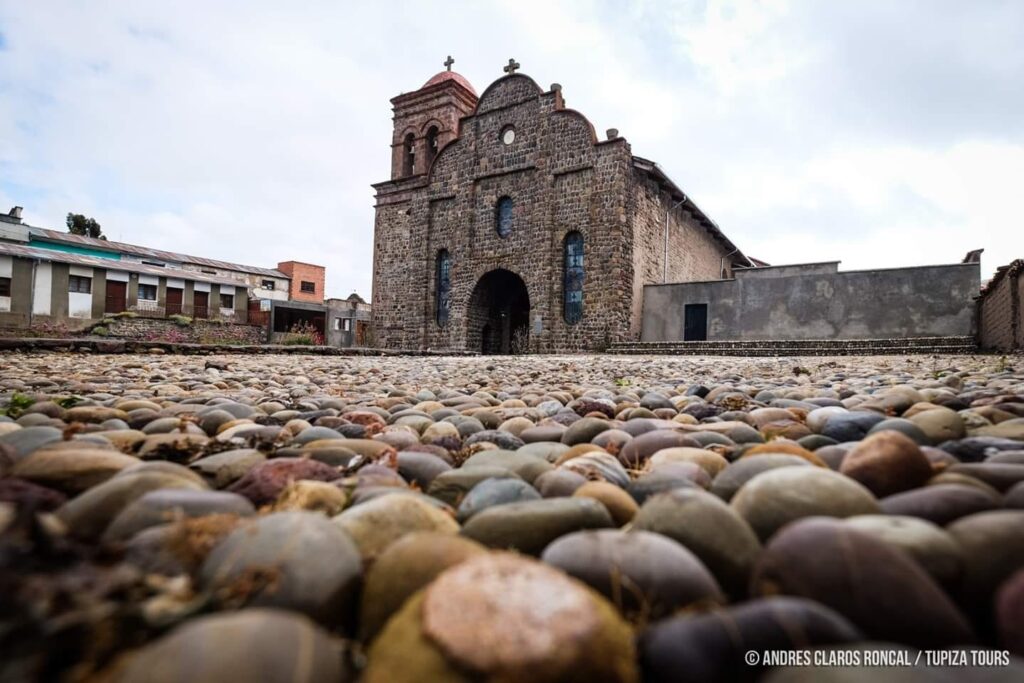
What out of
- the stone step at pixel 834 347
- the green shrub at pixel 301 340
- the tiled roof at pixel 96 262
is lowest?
the green shrub at pixel 301 340

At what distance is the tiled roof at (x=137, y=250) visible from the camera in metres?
29.6

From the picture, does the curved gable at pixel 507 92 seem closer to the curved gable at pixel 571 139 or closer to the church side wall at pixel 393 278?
the curved gable at pixel 571 139

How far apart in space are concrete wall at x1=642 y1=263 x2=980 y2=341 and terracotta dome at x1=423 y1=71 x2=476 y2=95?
496 inches

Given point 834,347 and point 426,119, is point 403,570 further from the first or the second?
point 426,119

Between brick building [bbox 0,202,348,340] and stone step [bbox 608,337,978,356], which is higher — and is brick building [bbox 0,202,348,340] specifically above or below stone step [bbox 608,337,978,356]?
above

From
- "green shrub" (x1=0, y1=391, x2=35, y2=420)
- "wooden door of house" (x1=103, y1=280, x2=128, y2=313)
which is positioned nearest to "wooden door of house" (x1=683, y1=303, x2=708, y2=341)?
"green shrub" (x1=0, y1=391, x2=35, y2=420)

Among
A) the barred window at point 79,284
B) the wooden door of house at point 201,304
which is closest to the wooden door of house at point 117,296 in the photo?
the barred window at point 79,284

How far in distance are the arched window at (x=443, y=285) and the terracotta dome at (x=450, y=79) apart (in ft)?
26.1

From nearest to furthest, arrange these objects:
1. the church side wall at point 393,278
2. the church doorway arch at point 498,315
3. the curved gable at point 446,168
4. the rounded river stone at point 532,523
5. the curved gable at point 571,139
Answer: the rounded river stone at point 532,523 → the curved gable at point 571,139 → the church doorway arch at point 498,315 → the curved gable at point 446,168 → the church side wall at point 393,278

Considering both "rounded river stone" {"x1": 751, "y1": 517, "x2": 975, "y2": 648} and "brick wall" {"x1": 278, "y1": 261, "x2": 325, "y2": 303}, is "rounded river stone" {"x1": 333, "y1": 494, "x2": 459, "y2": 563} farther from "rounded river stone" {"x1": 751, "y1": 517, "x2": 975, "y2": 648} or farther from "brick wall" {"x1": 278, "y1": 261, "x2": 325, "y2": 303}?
"brick wall" {"x1": 278, "y1": 261, "x2": 325, "y2": 303}

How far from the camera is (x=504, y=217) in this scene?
17.5 meters

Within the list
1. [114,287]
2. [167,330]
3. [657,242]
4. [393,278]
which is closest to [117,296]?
[114,287]

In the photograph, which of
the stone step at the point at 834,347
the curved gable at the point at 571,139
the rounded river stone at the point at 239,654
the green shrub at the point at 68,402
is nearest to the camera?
the rounded river stone at the point at 239,654

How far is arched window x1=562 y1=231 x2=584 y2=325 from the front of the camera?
1577cm
